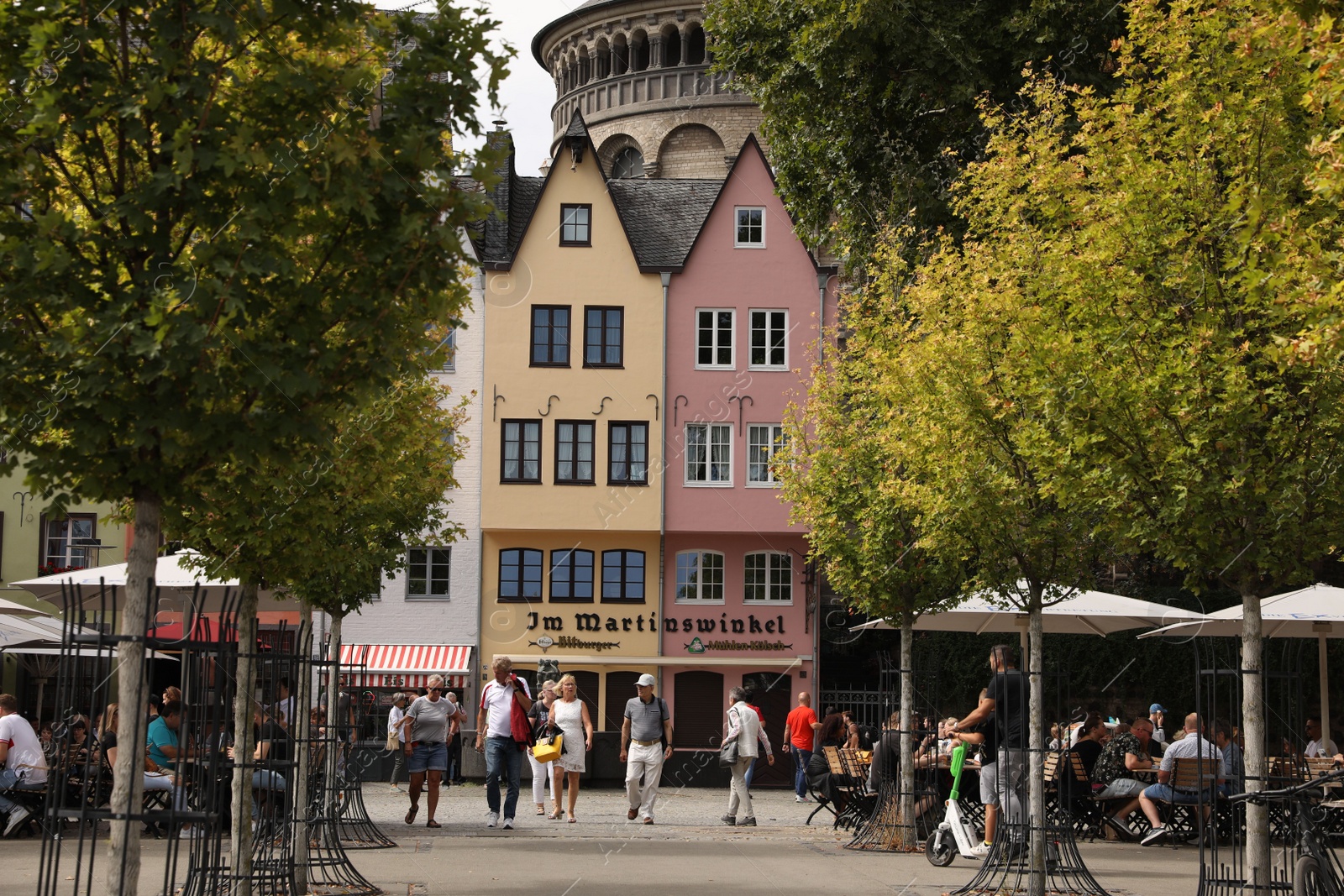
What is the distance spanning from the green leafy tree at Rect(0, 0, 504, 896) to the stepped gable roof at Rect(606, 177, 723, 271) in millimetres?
33494

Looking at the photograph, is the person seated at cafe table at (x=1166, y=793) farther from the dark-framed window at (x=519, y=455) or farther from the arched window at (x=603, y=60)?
the arched window at (x=603, y=60)

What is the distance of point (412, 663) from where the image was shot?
40.0m

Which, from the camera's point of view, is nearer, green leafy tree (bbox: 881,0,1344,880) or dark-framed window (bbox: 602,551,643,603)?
green leafy tree (bbox: 881,0,1344,880)

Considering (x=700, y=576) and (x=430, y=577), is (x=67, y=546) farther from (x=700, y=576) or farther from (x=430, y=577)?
(x=700, y=576)

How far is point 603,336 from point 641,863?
85.6 feet

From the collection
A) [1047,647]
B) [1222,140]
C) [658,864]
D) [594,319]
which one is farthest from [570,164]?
[1222,140]

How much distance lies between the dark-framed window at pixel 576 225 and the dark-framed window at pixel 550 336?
1.91 meters

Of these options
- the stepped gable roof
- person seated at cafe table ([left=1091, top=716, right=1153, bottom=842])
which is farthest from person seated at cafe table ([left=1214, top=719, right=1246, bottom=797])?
the stepped gable roof

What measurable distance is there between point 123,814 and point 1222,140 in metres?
8.86

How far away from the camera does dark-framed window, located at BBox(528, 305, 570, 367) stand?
1606 inches

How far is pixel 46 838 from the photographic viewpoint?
781cm

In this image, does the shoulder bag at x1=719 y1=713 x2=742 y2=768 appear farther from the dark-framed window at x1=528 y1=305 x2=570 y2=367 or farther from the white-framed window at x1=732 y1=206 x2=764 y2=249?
the white-framed window at x1=732 y1=206 x2=764 y2=249

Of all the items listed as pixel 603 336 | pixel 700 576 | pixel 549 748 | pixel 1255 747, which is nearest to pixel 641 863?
pixel 549 748

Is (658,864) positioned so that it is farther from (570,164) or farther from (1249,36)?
(570,164)
